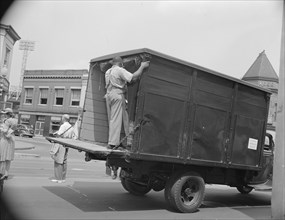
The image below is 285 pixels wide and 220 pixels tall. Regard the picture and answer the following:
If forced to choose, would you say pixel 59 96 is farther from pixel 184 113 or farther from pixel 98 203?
pixel 184 113

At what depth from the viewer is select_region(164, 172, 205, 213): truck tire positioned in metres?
7.86

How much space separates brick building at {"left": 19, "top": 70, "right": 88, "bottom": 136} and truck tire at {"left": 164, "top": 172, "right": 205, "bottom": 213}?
41470 mm

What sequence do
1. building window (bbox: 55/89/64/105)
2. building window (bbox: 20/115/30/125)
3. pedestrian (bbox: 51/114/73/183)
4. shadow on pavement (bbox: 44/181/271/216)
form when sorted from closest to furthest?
shadow on pavement (bbox: 44/181/271/216), pedestrian (bbox: 51/114/73/183), building window (bbox: 55/89/64/105), building window (bbox: 20/115/30/125)

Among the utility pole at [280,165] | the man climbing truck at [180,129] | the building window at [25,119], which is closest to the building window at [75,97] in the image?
the building window at [25,119]

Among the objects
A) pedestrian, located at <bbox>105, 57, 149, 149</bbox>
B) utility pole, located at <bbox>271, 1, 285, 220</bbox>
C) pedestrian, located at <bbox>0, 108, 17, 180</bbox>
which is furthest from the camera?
pedestrian, located at <bbox>0, 108, 17, 180</bbox>

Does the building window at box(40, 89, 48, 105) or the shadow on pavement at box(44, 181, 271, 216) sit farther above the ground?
the building window at box(40, 89, 48, 105)

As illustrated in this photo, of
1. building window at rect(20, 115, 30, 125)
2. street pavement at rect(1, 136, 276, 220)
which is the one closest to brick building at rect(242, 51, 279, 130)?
street pavement at rect(1, 136, 276, 220)

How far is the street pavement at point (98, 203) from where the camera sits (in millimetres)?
7055

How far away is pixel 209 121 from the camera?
26.9ft

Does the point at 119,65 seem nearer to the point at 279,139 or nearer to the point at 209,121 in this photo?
the point at 209,121

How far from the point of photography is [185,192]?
8211mm

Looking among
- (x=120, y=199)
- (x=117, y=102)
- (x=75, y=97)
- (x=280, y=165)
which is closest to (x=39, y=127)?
(x=75, y=97)

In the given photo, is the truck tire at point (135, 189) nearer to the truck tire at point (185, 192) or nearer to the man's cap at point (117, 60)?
the truck tire at point (185, 192)

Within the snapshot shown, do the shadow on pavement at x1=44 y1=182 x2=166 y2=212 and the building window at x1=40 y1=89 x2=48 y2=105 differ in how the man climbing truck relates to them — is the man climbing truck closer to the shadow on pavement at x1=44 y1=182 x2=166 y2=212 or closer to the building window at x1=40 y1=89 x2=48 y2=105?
the shadow on pavement at x1=44 y1=182 x2=166 y2=212
